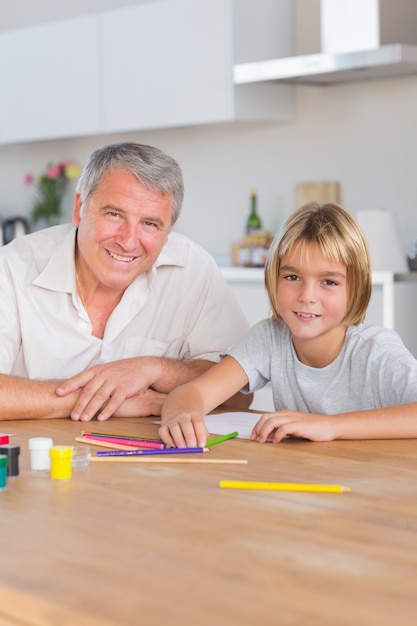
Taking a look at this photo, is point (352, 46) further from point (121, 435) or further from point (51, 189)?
point (121, 435)

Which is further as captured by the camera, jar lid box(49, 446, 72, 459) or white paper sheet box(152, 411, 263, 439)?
white paper sheet box(152, 411, 263, 439)

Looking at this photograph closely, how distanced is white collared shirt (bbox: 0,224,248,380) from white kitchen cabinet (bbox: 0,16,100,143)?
282 centimetres

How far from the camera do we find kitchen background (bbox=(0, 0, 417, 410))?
4.60 metres

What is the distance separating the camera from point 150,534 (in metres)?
1.27

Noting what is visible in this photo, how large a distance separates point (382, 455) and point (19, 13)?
16.3 feet

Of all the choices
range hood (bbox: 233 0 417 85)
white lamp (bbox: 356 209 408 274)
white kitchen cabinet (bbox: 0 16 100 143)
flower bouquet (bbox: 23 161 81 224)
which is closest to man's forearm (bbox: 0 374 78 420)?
white lamp (bbox: 356 209 408 274)

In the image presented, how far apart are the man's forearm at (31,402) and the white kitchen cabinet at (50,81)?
10.6 feet

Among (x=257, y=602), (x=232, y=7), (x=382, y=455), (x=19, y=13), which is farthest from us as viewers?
(x=19, y=13)

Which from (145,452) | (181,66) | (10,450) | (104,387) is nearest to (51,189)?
(181,66)

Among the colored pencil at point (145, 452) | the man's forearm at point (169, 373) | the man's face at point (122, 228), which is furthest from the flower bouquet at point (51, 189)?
the colored pencil at point (145, 452)

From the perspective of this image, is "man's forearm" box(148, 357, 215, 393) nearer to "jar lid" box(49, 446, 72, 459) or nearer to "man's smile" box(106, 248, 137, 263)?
"man's smile" box(106, 248, 137, 263)

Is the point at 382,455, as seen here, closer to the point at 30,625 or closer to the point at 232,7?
the point at 30,625

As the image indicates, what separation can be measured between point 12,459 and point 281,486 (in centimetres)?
41

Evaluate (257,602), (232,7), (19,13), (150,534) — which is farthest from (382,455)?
(19,13)
